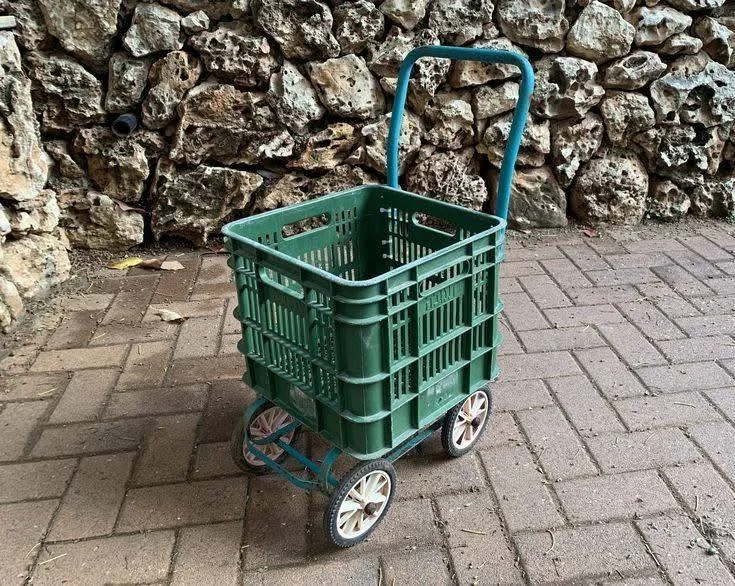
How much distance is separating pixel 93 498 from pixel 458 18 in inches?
130

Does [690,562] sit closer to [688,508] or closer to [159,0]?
[688,508]

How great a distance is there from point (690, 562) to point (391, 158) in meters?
1.83

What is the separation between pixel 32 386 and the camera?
3.20 meters

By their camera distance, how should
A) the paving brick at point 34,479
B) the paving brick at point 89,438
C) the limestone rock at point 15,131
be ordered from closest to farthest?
the paving brick at point 34,479, the paving brick at point 89,438, the limestone rock at point 15,131

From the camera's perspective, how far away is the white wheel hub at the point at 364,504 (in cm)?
229

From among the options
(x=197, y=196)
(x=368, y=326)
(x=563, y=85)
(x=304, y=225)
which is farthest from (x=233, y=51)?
(x=368, y=326)

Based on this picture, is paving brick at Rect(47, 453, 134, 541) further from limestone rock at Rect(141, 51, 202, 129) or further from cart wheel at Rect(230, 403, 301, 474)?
limestone rock at Rect(141, 51, 202, 129)

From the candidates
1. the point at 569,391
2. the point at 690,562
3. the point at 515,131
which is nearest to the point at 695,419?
the point at 569,391

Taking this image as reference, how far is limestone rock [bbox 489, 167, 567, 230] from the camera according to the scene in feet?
15.3

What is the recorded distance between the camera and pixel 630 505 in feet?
8.14

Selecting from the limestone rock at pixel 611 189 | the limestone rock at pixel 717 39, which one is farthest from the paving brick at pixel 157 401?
the limestone rock at pixel 717 39

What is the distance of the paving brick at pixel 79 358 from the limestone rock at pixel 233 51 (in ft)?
5.57

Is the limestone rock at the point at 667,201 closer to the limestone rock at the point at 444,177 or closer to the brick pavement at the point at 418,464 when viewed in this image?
the brick pavement at the point at 418,464

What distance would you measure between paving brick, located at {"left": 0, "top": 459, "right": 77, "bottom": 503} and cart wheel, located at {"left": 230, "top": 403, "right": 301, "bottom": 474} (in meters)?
0.66
